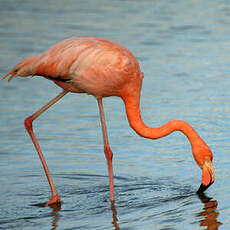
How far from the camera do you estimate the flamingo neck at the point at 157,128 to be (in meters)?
8.70

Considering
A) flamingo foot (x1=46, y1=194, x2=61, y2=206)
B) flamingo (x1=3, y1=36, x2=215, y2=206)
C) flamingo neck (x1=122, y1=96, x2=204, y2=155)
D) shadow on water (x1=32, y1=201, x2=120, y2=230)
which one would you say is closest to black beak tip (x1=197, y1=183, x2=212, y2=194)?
flamingo (x1=3, y1=36, x2=215, y2=206)

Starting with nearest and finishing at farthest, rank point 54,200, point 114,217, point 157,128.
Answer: point 114,217, point 54,200, point 157,128

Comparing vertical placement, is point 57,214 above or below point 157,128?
below

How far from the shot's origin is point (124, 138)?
35.4 ft

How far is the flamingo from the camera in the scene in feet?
28.4

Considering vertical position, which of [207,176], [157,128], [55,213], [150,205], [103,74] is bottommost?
[55,213]

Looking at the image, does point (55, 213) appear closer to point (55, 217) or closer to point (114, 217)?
point (55, 217)

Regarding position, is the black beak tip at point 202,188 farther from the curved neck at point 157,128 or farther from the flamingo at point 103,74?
the curved neck at point 157,128

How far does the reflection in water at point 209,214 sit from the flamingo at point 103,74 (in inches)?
5.8

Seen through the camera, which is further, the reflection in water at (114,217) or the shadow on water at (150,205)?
the shadow on water at (150,205)

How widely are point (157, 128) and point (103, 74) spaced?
905 millimetres

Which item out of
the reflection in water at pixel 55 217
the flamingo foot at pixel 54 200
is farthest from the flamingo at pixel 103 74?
the reflection in water at pixel 55 217

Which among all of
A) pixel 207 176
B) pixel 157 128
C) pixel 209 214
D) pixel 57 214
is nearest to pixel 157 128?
pixel 157 128

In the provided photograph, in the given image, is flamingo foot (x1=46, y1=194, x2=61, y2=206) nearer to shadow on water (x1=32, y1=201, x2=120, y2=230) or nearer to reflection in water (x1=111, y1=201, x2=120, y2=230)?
shadow on water (x1=32, y1=201, x2=120, y2=230)
